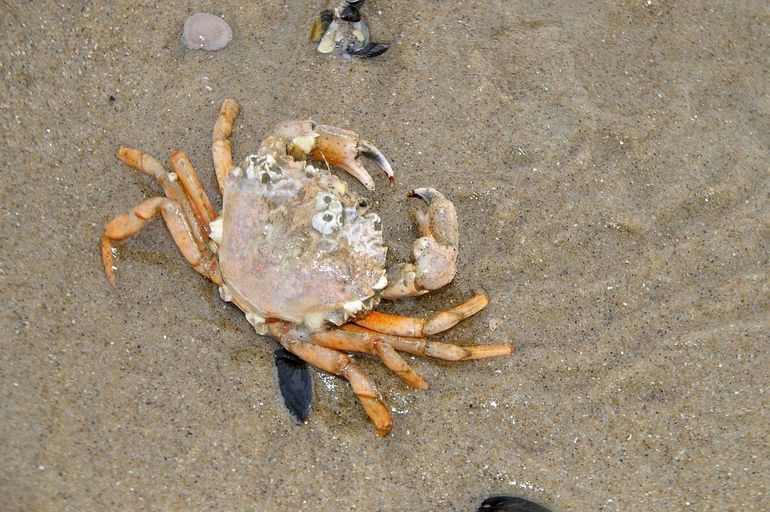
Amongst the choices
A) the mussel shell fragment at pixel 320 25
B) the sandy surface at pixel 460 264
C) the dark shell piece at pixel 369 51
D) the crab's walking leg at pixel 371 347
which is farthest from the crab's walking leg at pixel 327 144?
the crab's walking leg at pixel 371 347

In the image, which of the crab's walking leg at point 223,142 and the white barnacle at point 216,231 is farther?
the crab's walking leg at point 223,142

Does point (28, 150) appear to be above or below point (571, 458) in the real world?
above

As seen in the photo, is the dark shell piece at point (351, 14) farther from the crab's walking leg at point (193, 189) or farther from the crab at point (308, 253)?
the crab's walking leg at point (193, 189)

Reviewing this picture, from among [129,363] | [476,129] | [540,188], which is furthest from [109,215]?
[540,188]

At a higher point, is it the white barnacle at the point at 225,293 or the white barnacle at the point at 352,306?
the white barnacle at the point at 225,293

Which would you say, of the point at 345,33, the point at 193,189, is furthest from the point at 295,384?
the point at 345,33

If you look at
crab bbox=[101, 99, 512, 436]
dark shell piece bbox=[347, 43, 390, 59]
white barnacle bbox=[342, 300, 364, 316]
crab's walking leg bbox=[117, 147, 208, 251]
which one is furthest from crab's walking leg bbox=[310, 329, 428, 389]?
dark shell piece bbox=[347, 43, 390, 59]

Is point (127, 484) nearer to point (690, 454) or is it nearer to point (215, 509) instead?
point (215, 509)
